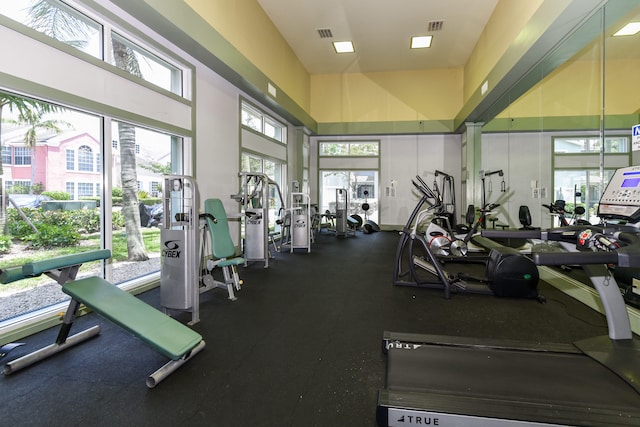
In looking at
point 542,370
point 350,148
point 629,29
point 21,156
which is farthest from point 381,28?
point 542,370

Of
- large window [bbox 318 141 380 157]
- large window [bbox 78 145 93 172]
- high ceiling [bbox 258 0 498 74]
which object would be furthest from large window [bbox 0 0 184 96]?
large window [bbox 318 141 380 157]

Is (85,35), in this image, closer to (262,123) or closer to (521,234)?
(521,234)

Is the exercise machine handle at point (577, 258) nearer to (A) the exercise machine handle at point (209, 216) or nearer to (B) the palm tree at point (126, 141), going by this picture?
(A) the exercise machine handle at point (209, 216)

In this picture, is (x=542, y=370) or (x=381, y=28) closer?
(x=542, y=370)

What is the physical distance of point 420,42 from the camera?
8.18 meters

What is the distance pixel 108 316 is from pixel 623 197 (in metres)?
3.61

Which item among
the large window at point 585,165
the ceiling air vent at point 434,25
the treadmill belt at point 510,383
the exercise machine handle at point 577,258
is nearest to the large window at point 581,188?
the large window at point 585,165

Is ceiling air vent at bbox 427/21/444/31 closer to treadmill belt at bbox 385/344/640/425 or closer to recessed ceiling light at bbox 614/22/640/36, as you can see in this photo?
recessed ceiling light at bbox 614/22/640/36

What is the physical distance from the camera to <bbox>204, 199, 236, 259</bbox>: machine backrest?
3.72m

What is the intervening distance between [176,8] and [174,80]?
41.1 inches

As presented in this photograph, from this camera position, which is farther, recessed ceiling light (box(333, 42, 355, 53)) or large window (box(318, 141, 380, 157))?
large window (box(318, 141, 380, 157))

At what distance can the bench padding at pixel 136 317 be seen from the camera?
2010 millimetres

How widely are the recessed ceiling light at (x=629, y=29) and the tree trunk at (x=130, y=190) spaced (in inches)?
214

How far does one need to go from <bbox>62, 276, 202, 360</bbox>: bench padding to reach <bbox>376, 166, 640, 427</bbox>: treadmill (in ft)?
4.26
